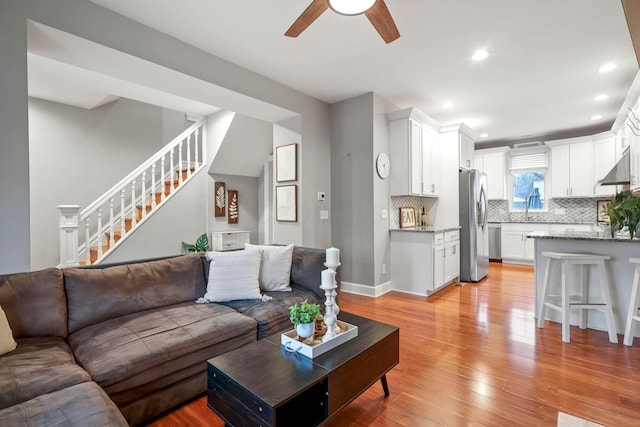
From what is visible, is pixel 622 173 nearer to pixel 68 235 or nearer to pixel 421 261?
pixel 421 261

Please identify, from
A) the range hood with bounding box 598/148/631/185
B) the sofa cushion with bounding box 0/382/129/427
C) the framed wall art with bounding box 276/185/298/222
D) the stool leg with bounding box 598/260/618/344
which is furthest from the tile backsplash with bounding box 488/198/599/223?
the sofa cushion with bounding box 0/382/129/427

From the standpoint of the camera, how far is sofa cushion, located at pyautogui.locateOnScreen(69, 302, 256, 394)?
156cm

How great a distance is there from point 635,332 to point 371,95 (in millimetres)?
3704

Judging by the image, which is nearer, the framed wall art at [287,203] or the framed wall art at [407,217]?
the framed wall art at [287,203]

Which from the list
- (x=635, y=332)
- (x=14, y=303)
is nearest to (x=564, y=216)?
(x=635, y=332)

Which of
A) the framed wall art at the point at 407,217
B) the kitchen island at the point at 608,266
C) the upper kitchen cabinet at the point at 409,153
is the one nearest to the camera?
the kitchen island at the point at 608,266

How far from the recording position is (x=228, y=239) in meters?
5.61

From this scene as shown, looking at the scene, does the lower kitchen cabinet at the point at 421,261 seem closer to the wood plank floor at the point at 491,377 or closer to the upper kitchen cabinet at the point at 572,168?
the wood plank floor at the point at 491,377

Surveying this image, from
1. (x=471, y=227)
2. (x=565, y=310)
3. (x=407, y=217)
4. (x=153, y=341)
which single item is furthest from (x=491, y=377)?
(x=471, y=227)

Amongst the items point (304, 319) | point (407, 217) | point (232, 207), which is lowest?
point (304, 319)

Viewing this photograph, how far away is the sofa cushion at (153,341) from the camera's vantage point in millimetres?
1564

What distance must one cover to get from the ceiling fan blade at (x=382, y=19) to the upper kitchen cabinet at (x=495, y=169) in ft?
17.9

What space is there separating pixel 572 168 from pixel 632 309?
446 cm

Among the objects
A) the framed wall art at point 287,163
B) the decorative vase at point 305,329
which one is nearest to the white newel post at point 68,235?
the framed wall art at point 287,163
